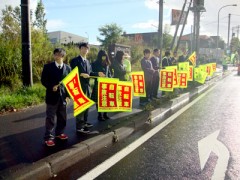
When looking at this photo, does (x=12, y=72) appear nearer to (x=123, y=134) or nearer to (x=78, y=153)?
(x=123, y=134)

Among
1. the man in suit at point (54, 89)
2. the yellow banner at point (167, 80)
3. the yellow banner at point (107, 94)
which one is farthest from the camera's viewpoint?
the yellow banner at point (167, 80)

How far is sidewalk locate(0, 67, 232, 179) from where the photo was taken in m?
3.73

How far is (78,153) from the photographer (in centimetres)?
440

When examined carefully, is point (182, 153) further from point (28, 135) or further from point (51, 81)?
point (28, 135)

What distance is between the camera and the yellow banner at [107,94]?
6020 mm

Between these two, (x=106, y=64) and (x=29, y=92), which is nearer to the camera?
(x=106, y=64)

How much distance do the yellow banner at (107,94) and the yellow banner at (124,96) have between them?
0.22m

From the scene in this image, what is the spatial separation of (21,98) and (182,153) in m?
5.00

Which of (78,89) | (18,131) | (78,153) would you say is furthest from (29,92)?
(78,153)

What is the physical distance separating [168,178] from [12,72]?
782 cm

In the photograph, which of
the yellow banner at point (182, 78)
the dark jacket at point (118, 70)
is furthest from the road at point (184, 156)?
the yellow banner at point (182, 78)

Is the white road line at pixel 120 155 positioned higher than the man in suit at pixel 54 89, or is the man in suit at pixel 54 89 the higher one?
the man in suit at pixel 54 89

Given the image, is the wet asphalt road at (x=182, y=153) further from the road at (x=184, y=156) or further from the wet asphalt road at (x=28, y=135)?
A: the wet asphalt road at (x=28, y=135)

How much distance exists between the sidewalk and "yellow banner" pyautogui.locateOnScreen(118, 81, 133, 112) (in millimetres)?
297
